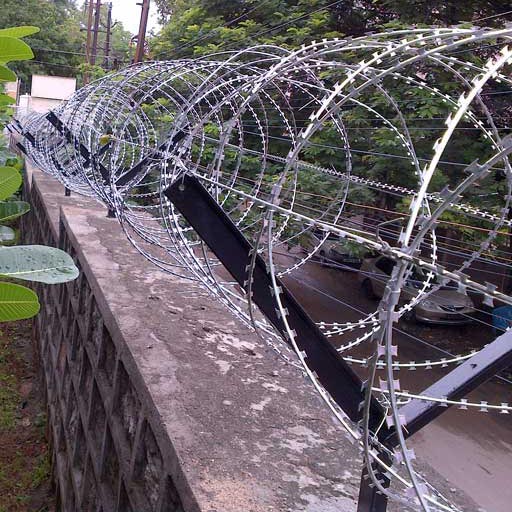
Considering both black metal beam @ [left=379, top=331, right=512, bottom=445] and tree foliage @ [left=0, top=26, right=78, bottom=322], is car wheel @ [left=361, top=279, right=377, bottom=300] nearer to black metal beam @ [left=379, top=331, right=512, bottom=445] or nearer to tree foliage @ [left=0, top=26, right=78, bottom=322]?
black metal beam @ [left=379, top=331, right=512, bottom=445]

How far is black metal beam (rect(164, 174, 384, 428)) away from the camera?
1558 millimetres

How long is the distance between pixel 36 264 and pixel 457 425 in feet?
23.2

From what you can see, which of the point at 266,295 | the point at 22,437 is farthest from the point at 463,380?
the point at 22,437

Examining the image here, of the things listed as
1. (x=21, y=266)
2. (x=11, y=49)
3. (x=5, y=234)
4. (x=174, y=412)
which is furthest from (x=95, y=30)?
(x=21, y=266)

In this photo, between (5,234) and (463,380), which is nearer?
(5,234)

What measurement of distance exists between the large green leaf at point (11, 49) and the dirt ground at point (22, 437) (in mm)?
3833

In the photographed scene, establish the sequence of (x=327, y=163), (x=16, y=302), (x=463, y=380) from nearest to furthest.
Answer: (x=16, y=302) < (x=463, y=380) < (x=327, y=163)

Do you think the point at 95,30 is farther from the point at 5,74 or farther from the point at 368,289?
the point at 5,74

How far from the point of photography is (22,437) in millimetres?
4918

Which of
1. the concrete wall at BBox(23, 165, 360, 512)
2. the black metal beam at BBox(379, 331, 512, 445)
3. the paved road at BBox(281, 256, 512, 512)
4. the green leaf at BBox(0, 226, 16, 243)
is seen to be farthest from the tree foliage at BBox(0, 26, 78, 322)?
the paved road at BBox(281, 256, 512, 512)

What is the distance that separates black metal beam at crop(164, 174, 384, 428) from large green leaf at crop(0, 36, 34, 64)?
2.92 ft

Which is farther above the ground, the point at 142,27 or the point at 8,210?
the point at 142,27

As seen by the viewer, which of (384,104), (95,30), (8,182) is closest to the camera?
(8,182)

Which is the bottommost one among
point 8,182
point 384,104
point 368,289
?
point 368,289
